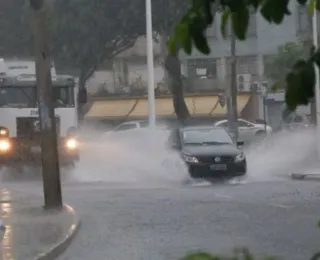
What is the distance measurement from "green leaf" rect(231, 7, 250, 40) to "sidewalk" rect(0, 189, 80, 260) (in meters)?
9.13

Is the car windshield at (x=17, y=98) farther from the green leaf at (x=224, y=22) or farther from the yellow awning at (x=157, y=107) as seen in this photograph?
the yellow awning at (x=157, y=107)

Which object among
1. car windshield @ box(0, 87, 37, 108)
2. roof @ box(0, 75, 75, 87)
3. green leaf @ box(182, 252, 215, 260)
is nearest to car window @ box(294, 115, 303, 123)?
roof @ box(0, 75, 75, 87)

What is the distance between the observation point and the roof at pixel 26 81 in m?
29.0

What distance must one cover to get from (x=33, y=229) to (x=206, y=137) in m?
14.3

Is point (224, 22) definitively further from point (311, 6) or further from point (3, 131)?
point (3, 131)

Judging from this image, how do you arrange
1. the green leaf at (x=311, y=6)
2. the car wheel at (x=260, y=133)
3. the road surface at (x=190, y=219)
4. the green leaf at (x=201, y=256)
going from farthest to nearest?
the car wheel at (x=260, y=133) < the road surface at (x=190, y=219) < the green leaf at (x=311, y=6) < the green leaf at (x=201, y=256)

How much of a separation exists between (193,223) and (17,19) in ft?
133

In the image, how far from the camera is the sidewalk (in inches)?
496

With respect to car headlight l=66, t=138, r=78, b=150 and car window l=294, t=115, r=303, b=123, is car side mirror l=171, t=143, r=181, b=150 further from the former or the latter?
car window l=294, t=115, r=303, b=123

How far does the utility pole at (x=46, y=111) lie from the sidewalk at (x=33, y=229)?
0.42m

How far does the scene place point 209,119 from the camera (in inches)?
2386

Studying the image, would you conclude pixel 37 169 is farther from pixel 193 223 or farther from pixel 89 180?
pixel 193 223

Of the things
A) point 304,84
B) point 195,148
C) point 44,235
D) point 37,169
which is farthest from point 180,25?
point 37,169

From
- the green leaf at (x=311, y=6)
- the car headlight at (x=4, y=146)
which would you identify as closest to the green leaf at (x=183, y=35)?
the green leaf at (x=311, y=6)
